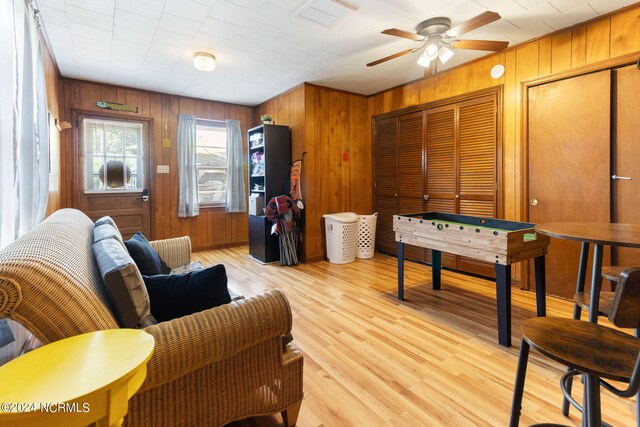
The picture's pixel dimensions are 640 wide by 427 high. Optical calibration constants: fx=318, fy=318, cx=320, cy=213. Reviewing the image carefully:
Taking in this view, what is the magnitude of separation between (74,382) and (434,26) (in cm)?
337

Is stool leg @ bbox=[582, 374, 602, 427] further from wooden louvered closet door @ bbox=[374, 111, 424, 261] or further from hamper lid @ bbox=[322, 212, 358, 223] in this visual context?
hamper lid @ bbox=[322, 212, 358, 223]

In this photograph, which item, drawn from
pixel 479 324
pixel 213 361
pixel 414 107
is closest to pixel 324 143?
pixel 414 107

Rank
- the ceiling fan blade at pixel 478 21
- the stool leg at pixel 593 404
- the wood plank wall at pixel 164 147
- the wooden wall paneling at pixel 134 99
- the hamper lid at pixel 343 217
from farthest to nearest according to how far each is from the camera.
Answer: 1. the wooden wall paneling at pixel 134 99
2. the hamper lid at pixel 343 217
3. the wood plank wall at pixel 164 147
4. the ceiling fan blade at pixel 478 21
5. the stool leg at pixel 593 404

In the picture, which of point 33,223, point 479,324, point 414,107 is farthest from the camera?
point 414,107

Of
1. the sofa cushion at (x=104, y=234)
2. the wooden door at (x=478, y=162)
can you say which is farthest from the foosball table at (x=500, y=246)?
the sofa cushion at (x=104, y=234)

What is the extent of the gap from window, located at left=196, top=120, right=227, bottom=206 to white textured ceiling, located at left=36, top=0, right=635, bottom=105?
3.77 ft

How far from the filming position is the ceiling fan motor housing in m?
2.81

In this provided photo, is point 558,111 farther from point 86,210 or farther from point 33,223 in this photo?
point 86,210

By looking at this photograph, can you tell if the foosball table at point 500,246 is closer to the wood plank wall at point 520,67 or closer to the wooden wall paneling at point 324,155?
the wood plank wall at point 520,67

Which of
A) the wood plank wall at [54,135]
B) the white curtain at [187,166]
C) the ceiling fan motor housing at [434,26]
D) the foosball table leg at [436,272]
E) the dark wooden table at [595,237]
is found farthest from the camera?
the white curtain at [187,166]

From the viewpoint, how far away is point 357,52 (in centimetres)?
353

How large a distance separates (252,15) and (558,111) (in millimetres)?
2999

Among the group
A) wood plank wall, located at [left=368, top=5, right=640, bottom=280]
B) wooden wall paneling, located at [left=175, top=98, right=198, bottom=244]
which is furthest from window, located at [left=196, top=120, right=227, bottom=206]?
wood plank wall, located at [left=368, top=5, right=640, bottom=280]

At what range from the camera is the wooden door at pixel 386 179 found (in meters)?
4.79
